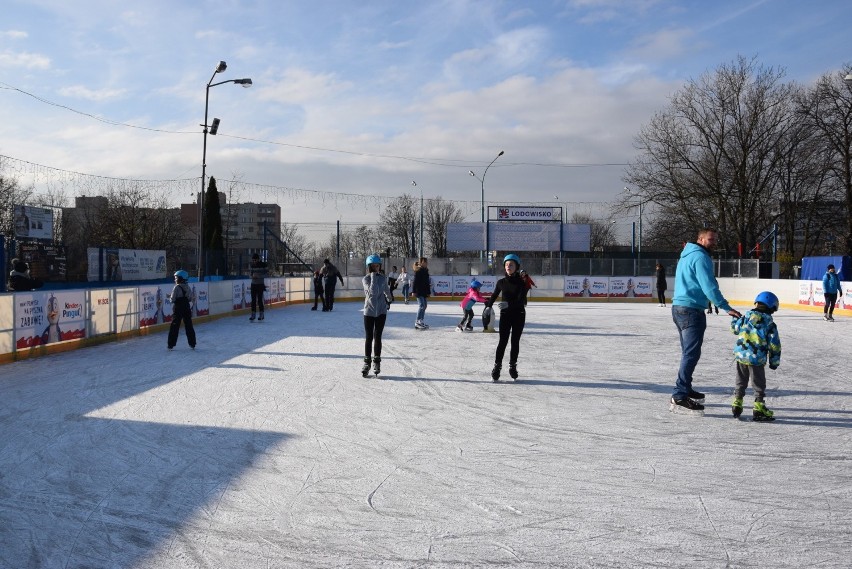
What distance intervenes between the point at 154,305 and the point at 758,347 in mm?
13337

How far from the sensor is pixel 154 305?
626 inches

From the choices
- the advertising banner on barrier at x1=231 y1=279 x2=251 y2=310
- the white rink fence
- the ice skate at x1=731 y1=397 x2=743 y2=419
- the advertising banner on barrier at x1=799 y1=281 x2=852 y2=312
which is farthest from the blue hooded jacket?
the advertising banner on barrier at x1=799 y1=281 x2=852 y2=312

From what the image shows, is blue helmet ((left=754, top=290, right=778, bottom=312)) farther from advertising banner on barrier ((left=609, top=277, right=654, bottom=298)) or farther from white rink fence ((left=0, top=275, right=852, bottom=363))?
advertising banner on barrier ((left=609, top=277, right=654, bottom=298))

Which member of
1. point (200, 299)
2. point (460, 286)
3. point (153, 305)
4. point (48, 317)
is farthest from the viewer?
point (460, 286)

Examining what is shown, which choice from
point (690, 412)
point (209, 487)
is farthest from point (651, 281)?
point (209, 487)

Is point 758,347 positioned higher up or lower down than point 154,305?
higher up

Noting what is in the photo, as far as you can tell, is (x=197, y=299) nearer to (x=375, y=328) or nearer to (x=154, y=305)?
(x=154, y=305)

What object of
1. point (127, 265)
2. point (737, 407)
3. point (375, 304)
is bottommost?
point (737, 407)

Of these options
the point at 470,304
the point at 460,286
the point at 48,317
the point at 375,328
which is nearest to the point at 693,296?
the point at 375,328

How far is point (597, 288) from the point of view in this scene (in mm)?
Result: 33500

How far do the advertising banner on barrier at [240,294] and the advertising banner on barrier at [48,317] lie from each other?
8.19m

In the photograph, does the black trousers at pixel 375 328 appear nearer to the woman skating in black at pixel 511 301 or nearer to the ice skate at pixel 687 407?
the woman skating in black at pixel 511 301

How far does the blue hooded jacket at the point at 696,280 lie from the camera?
634 centimetres

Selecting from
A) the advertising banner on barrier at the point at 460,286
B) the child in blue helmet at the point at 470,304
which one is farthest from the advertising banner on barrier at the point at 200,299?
the advertising banner on barrier at the point at 460,286
